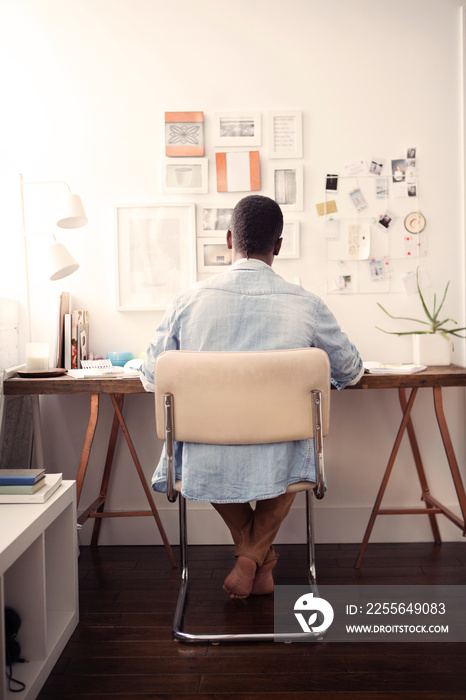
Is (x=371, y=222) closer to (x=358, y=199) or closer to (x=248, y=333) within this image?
(x=358, y=199)

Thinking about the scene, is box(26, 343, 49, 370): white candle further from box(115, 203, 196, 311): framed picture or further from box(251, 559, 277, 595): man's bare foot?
box(251, 559, 277, 595): man's bare foot

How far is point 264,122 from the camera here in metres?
2.61

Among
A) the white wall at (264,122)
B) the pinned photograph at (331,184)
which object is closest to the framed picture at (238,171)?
the white wall at (264,122)

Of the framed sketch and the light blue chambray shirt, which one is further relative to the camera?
the framed sketch

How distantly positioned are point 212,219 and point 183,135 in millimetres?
389

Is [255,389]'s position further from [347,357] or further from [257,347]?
[347,357]

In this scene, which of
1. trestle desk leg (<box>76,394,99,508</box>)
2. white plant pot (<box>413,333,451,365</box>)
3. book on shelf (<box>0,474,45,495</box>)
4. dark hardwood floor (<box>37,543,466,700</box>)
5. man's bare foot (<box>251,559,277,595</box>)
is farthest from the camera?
white plant pot (<box>413,333,451,365</box>)

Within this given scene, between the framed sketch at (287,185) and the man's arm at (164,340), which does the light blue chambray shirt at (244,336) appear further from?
the framed sketch at (287,185)

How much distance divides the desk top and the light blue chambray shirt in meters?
0.50

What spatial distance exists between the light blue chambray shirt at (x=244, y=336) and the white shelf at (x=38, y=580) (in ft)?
1.14

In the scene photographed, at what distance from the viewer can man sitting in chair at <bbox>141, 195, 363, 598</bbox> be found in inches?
65.9

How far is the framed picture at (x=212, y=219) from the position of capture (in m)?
2.63

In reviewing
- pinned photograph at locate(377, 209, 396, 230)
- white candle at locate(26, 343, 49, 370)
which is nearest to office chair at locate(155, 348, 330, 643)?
white candle at locate(26, 343, 49, 370)

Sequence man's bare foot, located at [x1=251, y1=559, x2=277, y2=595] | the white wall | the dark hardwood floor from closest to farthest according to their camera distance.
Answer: the dark hardwood floor < man's bare foot, located at [x1=251, y1=559, x2=277, y2=595] < the white wall
